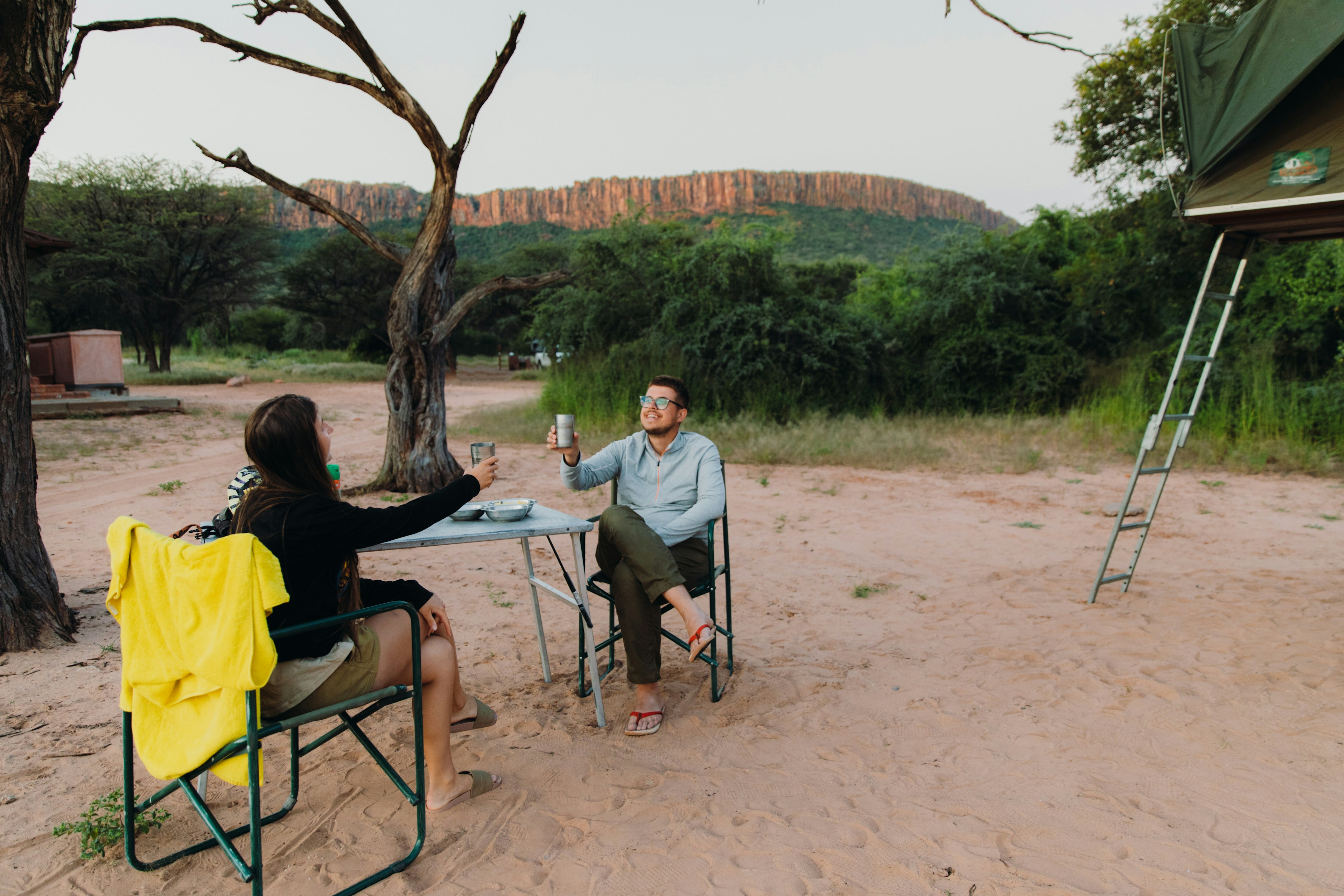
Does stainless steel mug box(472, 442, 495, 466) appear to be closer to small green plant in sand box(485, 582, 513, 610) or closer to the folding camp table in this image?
the folding camp table

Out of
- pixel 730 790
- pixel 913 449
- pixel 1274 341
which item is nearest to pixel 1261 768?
pixel 730 790

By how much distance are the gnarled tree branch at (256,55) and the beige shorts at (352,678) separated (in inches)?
196

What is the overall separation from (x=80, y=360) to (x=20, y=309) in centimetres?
1262

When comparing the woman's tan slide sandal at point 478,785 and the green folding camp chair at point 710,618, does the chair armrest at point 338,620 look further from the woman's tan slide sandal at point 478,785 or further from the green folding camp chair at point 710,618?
the green folding camp chair at point 710,618

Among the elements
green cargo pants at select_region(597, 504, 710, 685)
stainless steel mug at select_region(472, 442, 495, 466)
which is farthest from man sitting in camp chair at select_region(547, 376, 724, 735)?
stainless steel mug at select_region(472, 442, 495, 466)

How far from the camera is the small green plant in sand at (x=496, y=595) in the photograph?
4.84 m

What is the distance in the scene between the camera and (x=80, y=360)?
46.3ft

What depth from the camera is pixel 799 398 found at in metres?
13.9

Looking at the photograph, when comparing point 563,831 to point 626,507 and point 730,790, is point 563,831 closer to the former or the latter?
point 730,790

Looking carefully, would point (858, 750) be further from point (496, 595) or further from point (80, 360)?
point (80, 360)

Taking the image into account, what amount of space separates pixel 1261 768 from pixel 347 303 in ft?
112

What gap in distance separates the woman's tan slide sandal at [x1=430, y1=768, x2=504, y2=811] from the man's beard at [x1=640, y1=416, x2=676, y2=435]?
150cm

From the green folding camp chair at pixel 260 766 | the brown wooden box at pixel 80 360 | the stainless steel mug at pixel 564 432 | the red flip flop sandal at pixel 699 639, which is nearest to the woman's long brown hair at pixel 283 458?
the green folding camp chair at pixel 260 766

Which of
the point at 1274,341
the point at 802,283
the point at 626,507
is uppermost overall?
the point at 802,283
